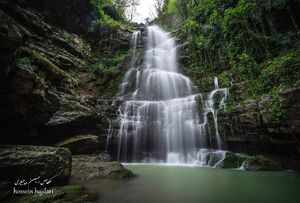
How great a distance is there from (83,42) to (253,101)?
1649cm

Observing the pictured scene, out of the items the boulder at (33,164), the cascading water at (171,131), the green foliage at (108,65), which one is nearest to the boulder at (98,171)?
the boulder at (33,164)

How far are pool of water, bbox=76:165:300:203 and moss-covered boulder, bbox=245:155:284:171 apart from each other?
3.44 ft

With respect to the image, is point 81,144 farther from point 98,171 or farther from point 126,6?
point 126,6

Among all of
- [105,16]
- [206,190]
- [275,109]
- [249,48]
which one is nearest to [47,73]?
[206,190]

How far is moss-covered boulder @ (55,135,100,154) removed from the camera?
915 cm

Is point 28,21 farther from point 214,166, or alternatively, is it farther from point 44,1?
point 214,166

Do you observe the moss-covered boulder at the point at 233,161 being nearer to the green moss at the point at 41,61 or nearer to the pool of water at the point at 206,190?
the pool of water at the point at 206,190

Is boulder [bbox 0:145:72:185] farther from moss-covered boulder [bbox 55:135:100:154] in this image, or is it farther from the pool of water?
moss-covered boulder [bbox 55:135:100:154]

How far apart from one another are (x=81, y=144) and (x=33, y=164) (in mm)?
5105

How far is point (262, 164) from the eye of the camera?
800cm

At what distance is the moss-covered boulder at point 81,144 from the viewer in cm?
915

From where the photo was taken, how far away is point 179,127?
464 inches

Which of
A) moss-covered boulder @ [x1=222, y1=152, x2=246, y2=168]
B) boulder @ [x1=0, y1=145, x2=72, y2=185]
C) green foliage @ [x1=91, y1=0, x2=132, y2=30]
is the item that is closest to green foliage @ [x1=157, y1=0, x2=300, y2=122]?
moss-covered boulder @ [x1=222, y1=152, x2=246, y2=168]

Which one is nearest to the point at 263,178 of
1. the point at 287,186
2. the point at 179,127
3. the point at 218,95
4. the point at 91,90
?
the point at 287,186
